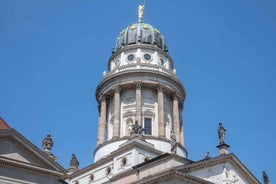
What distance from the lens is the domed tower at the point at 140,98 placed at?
51844mm

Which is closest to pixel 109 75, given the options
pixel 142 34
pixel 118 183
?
pixel 142 34

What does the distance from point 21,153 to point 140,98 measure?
2434cm

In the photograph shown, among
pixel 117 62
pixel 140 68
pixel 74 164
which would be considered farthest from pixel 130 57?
pixel 74 164

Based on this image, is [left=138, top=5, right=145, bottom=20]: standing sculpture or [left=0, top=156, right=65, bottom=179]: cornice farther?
[left=138, top=5, right=145, bottom=20]: standing sculpture

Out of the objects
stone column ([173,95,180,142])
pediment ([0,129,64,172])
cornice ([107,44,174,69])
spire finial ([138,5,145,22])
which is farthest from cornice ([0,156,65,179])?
spire finial ([138,5,145,22])

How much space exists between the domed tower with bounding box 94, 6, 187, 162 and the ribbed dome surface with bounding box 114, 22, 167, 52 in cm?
15

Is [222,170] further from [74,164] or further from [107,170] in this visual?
[74,164]

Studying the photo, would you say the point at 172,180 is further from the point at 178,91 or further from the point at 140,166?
the point at 178,91

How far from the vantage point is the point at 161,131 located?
51.5 meters

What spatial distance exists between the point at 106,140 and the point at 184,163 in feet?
56.7

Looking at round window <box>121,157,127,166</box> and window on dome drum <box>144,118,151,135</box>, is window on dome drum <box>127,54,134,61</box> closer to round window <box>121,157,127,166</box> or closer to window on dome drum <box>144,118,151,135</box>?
window on dome drum <box>144,118,151,135</box>

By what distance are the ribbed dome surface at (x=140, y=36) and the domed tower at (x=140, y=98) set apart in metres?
0.15

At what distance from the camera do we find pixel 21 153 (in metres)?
30.6

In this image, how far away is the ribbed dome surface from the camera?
196 ft
